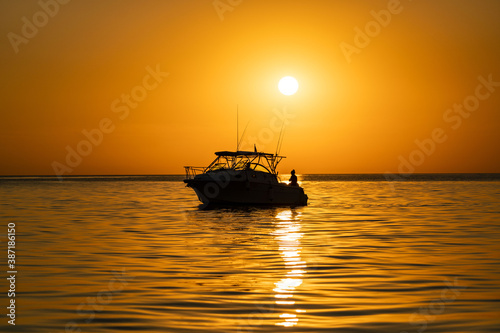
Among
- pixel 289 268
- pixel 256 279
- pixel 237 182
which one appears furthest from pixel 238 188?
pixel 256 279

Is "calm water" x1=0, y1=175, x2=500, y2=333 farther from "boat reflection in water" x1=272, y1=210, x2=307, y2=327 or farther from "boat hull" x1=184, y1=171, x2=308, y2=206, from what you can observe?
"boat hull" x1=184, y1=171, x2=308, y2=206

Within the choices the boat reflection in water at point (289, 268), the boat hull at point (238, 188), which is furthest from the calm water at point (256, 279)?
the boat hull at point (238, 188)

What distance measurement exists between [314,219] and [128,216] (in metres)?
11.5

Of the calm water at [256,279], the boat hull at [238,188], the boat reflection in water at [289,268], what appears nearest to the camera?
the calm water at [256,279]

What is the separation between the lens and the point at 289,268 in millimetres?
17812

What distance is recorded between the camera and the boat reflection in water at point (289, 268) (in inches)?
476

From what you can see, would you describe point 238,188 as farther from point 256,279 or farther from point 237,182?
point 256,279

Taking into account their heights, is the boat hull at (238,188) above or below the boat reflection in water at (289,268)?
above

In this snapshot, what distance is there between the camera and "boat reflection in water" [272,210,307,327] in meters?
12.1

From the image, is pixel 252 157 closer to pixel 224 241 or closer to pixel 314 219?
pixel 314 219

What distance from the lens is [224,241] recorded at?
995 inches

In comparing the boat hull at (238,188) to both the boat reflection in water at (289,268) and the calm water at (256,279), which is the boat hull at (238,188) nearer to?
the boat reflection in water at (289,268)

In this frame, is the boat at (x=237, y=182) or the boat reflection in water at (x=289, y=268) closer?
the boat reflection in water at (x=289, y=268)

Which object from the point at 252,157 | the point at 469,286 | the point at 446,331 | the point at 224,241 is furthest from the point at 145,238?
the point at 252,157
